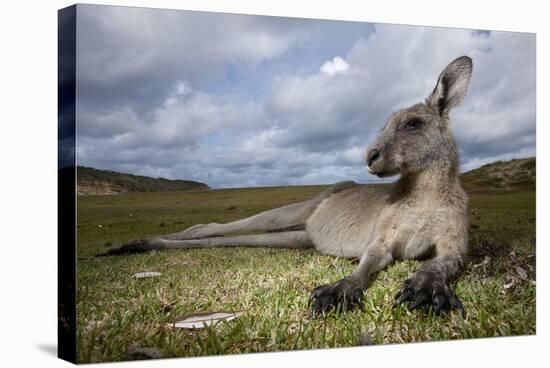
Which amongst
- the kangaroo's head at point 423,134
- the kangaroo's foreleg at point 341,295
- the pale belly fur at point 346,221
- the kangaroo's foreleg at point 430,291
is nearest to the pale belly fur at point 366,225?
the pale belly fur at point 346,221

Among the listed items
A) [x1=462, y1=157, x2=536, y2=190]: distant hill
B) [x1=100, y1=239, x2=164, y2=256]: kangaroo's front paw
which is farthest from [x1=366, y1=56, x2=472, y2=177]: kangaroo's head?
[x1=100, y1=239, x2=164, y2=256]: kangaroo's front paw

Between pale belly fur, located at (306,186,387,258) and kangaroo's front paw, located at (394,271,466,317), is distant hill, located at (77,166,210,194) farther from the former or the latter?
kangaroo's front paw, located at (394,271,466,317)

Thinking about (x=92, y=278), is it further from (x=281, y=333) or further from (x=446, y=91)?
(x=446, y=91)

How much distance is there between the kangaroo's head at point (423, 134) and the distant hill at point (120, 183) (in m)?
1.65

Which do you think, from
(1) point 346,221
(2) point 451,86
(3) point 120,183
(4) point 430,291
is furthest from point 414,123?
(3) point 120,183

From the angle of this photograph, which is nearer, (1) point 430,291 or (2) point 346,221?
(1) point 430,291

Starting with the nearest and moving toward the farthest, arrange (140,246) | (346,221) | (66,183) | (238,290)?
(66,183) < (238,290) < (140,246) < (346,221)

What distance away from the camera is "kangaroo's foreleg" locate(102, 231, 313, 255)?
549 centimetres

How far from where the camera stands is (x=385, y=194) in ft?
20.6

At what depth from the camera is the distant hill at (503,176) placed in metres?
5.99

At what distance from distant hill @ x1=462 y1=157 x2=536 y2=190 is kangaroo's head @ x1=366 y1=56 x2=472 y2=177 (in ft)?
1.03

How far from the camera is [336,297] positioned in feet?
15.7

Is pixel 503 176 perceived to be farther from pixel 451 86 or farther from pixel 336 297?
pixel 336 297

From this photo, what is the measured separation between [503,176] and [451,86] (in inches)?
43.7
